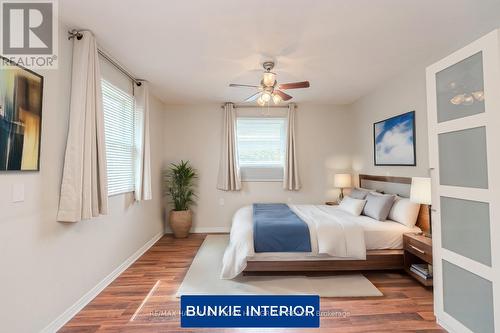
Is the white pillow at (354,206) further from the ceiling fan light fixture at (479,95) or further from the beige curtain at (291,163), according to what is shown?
the ceiling fan light fixture at (479,95)

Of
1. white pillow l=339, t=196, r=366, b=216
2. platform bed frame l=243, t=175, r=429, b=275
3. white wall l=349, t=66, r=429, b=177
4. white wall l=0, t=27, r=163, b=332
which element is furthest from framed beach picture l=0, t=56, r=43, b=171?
white wall l=349, t=66, r=429, b=177

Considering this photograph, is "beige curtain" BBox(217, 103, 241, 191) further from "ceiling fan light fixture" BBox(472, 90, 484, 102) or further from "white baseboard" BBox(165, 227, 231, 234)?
"ceiling fan light fixture" BBox(472, 90, 484, 102)

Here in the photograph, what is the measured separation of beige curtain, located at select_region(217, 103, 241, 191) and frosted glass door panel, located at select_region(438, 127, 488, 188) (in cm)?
350

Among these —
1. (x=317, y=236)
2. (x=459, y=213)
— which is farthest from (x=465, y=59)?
(x=317, y=236)

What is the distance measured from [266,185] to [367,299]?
2.98 meters

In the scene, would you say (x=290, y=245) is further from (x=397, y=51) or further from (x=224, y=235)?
(x=397, y=51)

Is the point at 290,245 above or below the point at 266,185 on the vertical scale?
below

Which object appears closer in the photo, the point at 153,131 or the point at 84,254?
the point at 84,254

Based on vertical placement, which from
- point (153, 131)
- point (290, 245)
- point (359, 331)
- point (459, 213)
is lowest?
point (359, 331)

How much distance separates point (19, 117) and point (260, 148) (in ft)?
12.9

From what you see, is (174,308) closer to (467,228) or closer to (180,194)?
(467,228)

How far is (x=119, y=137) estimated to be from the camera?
10.6 ft

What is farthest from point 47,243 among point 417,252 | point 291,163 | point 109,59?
point 291,163

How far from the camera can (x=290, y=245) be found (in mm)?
2793
